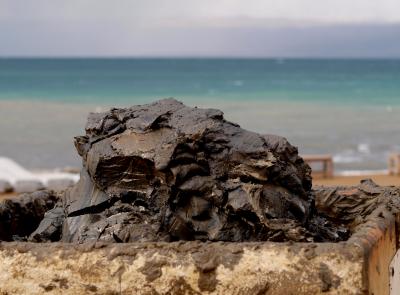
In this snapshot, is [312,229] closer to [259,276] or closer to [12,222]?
[259,276]

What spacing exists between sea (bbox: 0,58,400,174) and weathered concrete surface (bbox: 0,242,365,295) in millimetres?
17168

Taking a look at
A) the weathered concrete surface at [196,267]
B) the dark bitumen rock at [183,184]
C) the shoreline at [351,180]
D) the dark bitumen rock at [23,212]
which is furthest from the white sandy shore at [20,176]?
the weathered concrete surface at [196,267]

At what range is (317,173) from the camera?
16062 mm

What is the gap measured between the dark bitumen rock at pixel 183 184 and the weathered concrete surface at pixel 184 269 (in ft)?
0.93

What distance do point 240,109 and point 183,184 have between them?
3569 centimetres

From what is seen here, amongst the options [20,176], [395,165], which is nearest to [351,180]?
[395,165]

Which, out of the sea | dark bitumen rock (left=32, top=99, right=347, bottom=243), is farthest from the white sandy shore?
dark bitumen rock (left=32, top=99, right=347, bottom=243)

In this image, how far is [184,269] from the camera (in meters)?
2.71

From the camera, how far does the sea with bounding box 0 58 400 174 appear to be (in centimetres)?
2458

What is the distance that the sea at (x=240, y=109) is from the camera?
80.6 feet

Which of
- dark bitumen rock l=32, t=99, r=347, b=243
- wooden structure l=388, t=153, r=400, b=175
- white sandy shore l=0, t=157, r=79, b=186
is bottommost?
white sandy shore l=0, t=157, r=79, b=186

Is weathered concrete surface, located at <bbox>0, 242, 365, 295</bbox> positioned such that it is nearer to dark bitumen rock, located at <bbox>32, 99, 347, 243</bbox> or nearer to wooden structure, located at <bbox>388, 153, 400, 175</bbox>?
dark bitumen rock, located at <bbox>32, 99, 347, 243</bbox>

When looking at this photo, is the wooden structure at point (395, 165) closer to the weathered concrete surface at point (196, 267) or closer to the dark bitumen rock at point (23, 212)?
the dark bitumen rock at point (23, 212)

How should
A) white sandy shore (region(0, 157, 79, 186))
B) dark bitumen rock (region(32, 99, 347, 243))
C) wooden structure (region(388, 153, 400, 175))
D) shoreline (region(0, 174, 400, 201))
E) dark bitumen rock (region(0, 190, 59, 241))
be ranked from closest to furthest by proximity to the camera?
1. dark bitumen rock (region(32, 99, 347, 243))
2. dark bitumen rock (region(0, 190, 59, 241))
3. white sandy shore (region(0, 157, 79, 186))
4. shoreline (region(0, 174, 400, 201))
5. wooden structure (region(388, 153, 400, 175))
